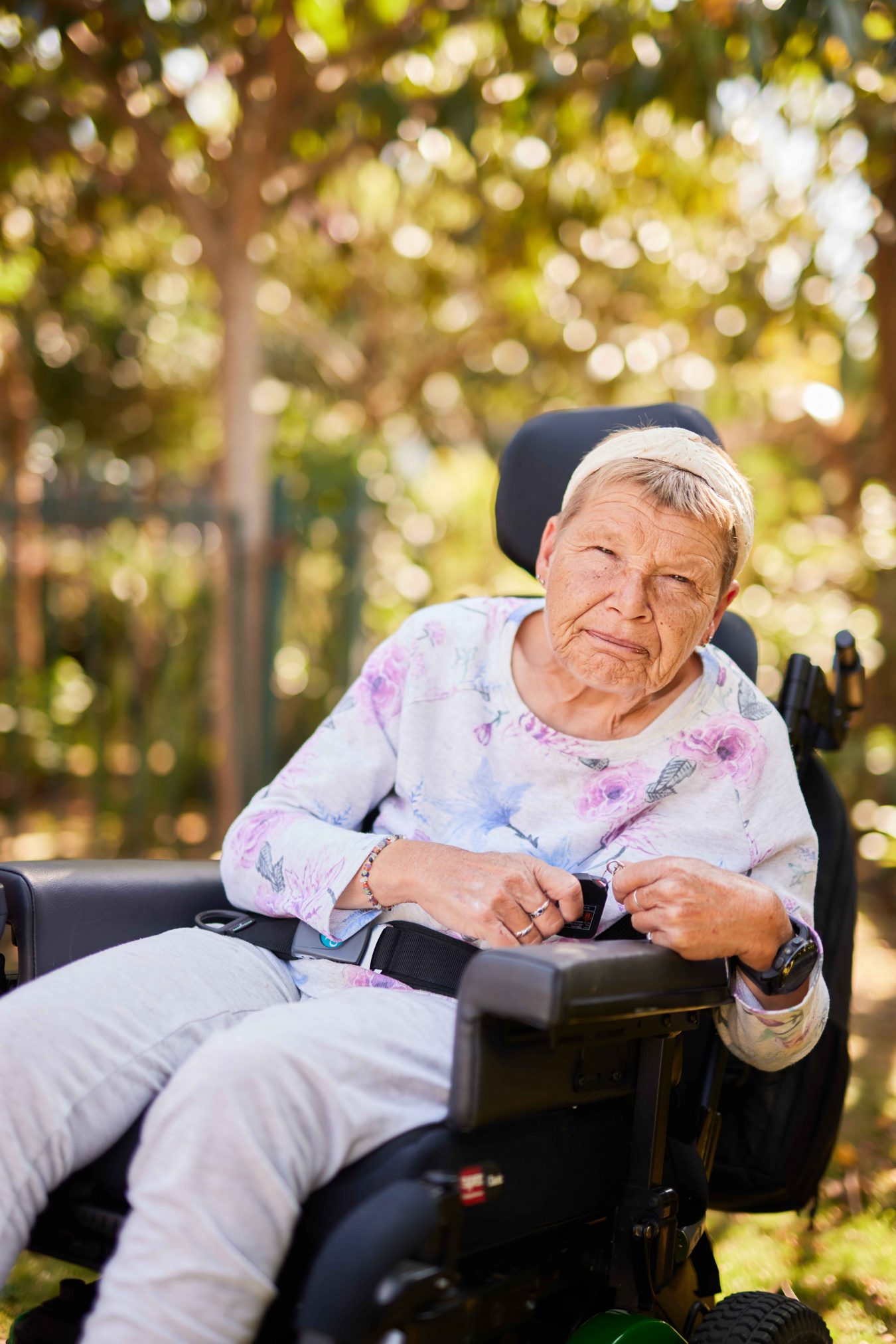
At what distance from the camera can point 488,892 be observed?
1.53m

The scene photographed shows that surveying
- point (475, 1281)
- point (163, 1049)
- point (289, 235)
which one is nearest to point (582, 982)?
point (475, 1281)

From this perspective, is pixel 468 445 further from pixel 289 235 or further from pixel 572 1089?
pixel 572 1089

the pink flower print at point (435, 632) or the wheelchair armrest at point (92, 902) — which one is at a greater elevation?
the pink flower print at point (435, 632)

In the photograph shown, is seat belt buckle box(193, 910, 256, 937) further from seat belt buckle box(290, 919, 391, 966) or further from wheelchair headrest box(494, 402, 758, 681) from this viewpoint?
wheelchair headrest box(494, 402, 758, 681)

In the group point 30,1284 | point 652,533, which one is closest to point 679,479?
point 652,533

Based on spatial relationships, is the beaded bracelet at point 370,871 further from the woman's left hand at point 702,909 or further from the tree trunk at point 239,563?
the tree trunk at point 239,563

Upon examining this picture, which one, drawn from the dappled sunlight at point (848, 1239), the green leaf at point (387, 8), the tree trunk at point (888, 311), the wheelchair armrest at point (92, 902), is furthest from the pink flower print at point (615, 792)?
the green leaf at point (387, 8)

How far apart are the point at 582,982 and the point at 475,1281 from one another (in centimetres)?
35

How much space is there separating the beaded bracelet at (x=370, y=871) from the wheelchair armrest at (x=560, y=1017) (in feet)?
1.17

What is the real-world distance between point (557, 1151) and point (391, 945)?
0.35 meters

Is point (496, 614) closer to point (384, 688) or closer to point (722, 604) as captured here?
point (384, 688)

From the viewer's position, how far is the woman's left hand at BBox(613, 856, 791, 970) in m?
1.43

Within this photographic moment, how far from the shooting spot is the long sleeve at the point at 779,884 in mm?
1587

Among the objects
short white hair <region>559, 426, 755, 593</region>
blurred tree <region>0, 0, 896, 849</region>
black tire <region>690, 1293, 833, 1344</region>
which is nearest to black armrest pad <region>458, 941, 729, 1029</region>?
black tire <region>690, 1293, 833, 1344</region>
